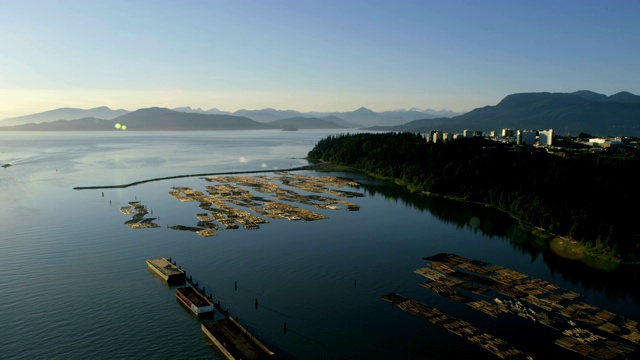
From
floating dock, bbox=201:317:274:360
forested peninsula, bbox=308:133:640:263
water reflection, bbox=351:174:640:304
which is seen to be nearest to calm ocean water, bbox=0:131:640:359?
water reflection, bbox=351:174:640:304

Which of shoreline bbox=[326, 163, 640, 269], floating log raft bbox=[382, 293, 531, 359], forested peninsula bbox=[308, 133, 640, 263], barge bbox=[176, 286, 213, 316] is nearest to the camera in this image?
floating log raft bbox=[382, 293, 531, 359]

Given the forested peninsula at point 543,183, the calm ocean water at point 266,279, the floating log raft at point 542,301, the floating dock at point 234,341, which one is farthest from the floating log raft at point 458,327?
the forested peninsula at point 543,183

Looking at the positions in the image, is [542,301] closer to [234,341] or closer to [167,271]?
[234,341]

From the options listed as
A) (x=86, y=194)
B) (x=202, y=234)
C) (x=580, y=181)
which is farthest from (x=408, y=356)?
(x=86, y=194)

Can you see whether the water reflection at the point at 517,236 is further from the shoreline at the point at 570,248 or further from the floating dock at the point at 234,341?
the floating dock at the point at 234,341

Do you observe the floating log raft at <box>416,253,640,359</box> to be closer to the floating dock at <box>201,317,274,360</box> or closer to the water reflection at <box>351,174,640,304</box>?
the water reflection at <box>351,174,640,304</box>

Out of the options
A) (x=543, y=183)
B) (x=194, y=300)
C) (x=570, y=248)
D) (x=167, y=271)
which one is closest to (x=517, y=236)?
(x=570, y=248)
